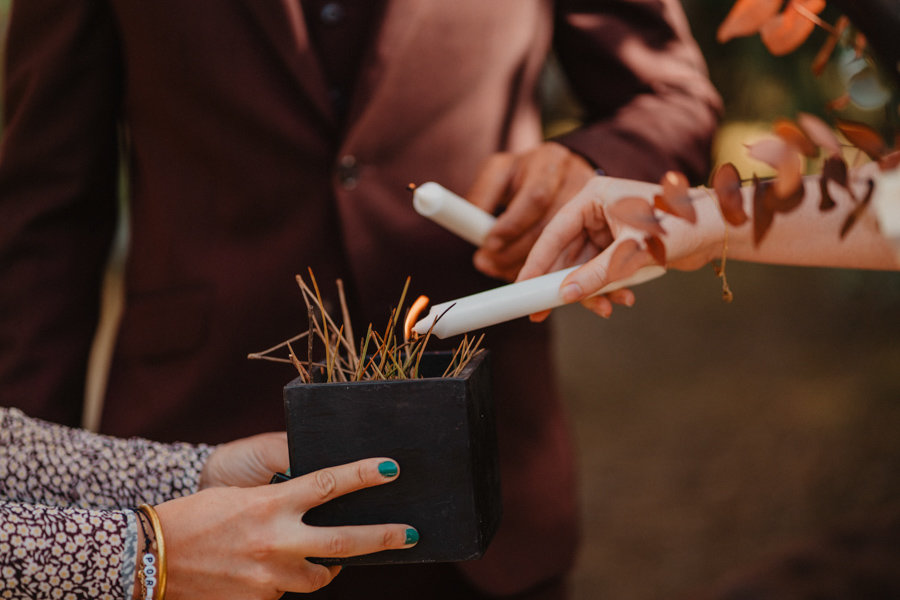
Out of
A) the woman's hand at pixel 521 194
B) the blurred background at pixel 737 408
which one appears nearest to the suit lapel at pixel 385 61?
the woman's hand at pixel 521 194

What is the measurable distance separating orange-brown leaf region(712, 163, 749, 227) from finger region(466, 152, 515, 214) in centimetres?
39

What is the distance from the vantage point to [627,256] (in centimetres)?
71

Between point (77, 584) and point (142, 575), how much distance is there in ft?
0.19

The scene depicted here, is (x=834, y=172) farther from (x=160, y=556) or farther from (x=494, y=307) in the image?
(x=160, y=556)

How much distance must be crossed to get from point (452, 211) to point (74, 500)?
477 millimetres

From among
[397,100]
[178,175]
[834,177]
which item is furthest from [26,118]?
[834,177]

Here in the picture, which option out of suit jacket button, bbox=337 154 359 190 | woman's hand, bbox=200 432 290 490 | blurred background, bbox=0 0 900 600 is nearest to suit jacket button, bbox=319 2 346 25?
suit jacket button, bbox=337 154 359 190

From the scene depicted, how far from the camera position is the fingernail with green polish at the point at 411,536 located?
71 centimetres

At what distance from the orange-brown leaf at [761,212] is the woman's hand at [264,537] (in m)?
0.33

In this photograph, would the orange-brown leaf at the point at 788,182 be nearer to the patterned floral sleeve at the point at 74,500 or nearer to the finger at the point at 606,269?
the finger at the point at 606,269

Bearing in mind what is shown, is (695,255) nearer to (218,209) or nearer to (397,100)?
(397,100)

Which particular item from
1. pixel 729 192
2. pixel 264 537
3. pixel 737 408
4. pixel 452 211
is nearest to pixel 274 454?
pixel 264 537

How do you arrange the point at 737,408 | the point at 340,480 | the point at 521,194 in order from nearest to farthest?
the point at 340,480, the point at 521,194, the point at 737,408

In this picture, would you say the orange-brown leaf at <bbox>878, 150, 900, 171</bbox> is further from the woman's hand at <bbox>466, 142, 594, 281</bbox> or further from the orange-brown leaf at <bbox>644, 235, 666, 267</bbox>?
the woman's hand at <bbox>466, 142, 594, 281</bbox>
